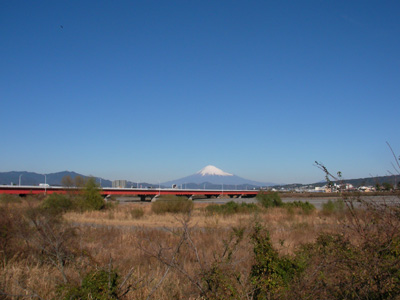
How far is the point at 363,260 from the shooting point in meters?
4.12

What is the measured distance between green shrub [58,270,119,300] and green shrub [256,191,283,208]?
28597 millimetres

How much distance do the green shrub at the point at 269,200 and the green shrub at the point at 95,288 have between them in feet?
93.8

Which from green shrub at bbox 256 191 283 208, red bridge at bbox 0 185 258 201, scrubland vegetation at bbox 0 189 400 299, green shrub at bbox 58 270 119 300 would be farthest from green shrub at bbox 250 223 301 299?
red bridge at bbox 0 185 258 201

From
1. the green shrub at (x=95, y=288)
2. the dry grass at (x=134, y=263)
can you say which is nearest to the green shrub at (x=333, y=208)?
the dry grass at (x=134, y=263)

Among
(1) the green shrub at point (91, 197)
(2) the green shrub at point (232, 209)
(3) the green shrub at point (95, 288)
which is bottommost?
(2) the green shrub at point (232, 209)

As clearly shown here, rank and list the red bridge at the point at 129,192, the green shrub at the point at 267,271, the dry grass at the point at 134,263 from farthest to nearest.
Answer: the red bridge at the point at 129,192, the dry grass at the point at 134,263, the green shrub at the point at 267,271

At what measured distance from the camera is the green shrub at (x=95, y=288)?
4195mm

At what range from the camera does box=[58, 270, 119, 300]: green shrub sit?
420 centimetres

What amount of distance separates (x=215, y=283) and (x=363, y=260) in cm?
179

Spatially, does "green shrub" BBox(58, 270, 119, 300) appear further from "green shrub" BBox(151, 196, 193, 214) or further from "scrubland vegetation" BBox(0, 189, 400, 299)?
"green shrub" BBox(151, 196, 193, 214)

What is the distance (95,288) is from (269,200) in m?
29.4

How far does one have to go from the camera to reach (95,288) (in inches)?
169

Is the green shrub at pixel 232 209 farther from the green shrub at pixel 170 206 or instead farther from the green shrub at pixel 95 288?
the green shrub at pixel 95 288

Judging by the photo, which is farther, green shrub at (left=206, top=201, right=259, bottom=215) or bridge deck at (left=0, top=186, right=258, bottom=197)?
bridge deck at (left=0, top=186, right=258, bottom=197)
